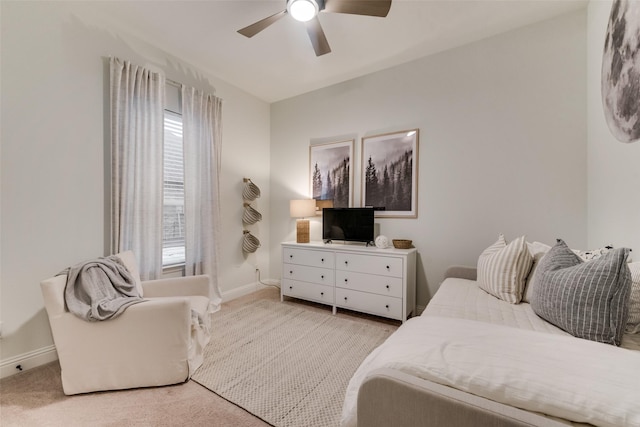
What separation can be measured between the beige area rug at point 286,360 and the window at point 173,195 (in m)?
0.84

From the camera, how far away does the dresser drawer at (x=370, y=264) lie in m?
2.52

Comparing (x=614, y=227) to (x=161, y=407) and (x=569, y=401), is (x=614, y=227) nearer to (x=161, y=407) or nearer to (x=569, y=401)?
(x=569, y=401)

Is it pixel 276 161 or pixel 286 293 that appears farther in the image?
pixel 276 161

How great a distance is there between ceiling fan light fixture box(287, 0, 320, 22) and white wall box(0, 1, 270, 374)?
1.65 metres

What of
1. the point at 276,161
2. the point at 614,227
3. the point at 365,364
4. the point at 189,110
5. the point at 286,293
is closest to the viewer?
the point at 365,364

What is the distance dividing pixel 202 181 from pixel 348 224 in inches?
68.5

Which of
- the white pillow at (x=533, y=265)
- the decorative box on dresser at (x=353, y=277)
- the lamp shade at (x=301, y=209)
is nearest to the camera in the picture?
the white pillow at (x=533, y=265)

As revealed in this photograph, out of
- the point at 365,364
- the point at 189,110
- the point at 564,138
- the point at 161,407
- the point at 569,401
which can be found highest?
the point at 189,110

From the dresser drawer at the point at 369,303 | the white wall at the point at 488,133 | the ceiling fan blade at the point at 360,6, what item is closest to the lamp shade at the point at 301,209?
the white wall at the point at 488,133

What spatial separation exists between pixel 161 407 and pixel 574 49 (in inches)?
154

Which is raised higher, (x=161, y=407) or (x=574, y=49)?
(x=574, y=49)

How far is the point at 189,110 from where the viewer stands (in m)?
2.81

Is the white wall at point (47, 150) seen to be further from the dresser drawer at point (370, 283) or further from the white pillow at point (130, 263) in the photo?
the dresser drawer at point (370, 283)

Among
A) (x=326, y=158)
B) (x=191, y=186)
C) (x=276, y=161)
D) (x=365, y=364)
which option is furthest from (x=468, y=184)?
(x=191, y=186)
